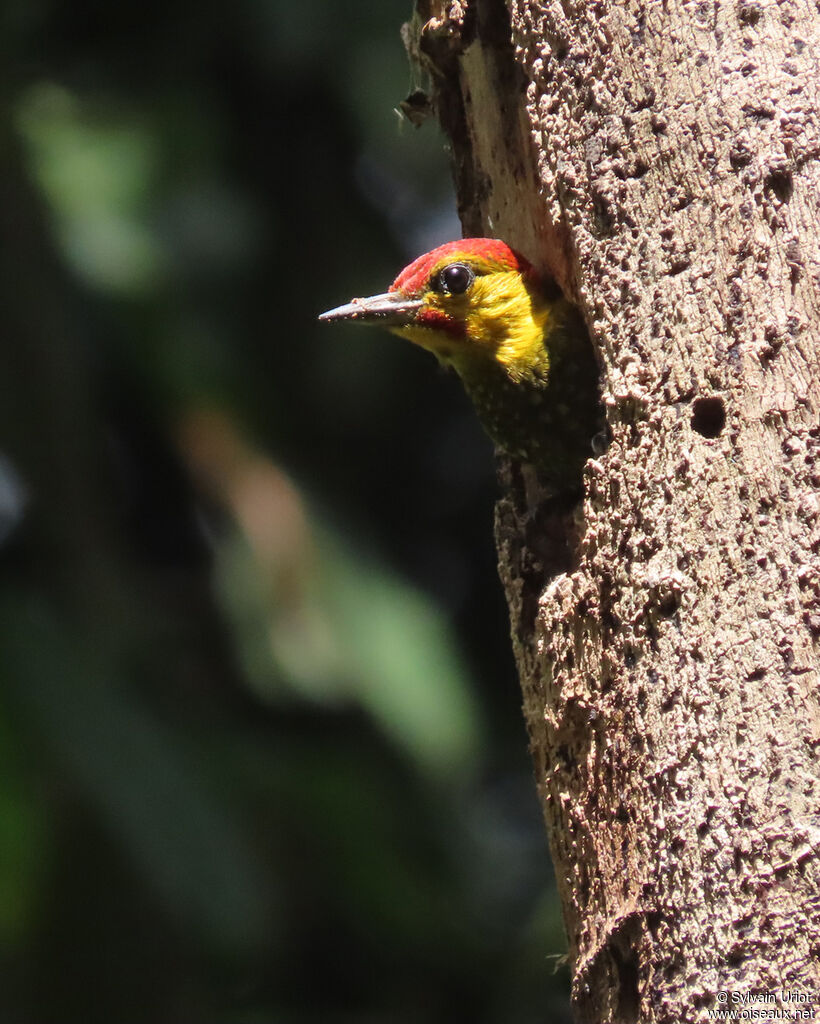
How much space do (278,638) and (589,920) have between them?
2.02 meters

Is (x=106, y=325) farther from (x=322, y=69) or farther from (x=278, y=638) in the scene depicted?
(x=322, y=69)

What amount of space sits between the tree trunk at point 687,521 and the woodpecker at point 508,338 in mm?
398

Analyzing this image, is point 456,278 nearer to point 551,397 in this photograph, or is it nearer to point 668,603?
point 551,397

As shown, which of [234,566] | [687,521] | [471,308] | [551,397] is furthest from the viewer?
[234,566]

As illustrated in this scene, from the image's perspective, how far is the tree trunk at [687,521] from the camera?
2.01 m

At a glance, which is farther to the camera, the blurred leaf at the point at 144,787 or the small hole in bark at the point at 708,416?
the blurred leaf at the point at 144,787

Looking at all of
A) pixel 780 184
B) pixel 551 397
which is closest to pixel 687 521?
pixel 780 184

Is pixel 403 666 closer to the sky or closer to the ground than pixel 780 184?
closer to the ground

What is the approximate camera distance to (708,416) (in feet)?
7.16

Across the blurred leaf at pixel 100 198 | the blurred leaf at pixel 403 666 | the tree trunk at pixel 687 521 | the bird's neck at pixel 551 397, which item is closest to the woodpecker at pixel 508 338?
the bird's neck at pixel 551 397

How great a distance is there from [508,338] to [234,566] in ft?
5.19

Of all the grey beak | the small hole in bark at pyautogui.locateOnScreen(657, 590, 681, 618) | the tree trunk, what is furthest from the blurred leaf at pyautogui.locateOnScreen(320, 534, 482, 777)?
the small hole in bark at pyautogui.locateOnScreen(657, 590, 681, 618)

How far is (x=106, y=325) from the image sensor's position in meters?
4.23

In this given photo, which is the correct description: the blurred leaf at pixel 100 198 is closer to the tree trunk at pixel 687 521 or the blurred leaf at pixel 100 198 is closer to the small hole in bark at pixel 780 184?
the tree trunk at pixel 687 521
